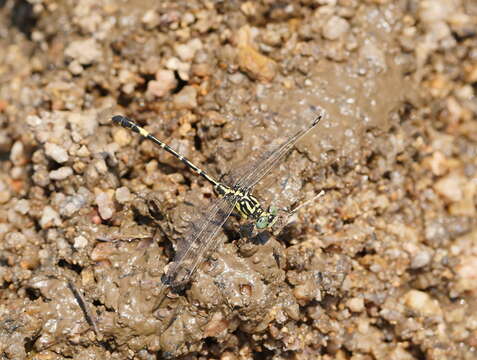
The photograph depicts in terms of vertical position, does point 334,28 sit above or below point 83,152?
above

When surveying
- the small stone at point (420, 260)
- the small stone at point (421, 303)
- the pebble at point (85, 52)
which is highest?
the pebble at point (85, 52)

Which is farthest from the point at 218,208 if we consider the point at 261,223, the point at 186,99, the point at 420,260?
the point at 420,260

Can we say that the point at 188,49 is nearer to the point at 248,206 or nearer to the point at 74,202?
the point at 248,206

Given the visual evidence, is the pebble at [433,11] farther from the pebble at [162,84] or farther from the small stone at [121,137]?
the small stone at [121,137]

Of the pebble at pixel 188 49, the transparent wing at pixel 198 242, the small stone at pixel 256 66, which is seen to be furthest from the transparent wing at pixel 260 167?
the pebble at pixel 188 49

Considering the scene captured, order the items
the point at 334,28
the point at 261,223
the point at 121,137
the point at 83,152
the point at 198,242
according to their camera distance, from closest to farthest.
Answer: the point at 198,242 → the point at 261,223 → the point at 83,152 → the point at 121,137 → the point at 334,28
